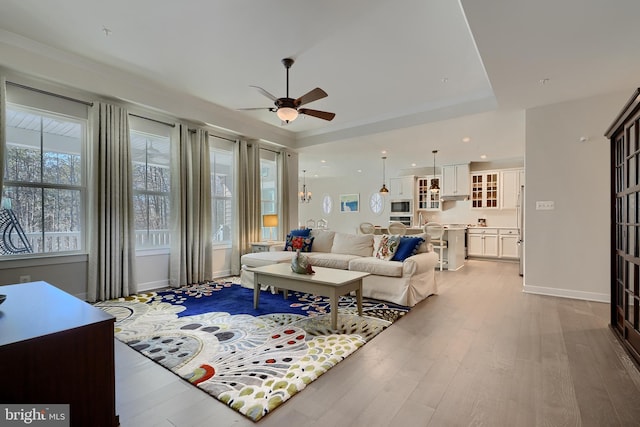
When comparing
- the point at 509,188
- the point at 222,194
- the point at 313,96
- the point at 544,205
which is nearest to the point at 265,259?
the point at 222,194

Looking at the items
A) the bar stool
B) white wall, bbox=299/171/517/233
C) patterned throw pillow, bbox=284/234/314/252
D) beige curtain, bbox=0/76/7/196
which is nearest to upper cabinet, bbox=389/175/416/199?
white wall, bbox=299/171/517/233

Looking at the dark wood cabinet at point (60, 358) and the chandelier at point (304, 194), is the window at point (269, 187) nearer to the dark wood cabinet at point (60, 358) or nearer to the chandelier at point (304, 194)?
the chandelier at point (304, 194)

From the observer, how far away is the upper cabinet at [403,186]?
376 inches

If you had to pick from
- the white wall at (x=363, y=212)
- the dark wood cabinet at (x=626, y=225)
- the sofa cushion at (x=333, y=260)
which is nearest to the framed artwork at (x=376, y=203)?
the white wall at (x=363, y=212)

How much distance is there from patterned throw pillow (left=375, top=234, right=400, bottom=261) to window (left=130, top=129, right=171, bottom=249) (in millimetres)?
3311

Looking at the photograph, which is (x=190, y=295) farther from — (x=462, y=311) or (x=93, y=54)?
(x=462, y=311)

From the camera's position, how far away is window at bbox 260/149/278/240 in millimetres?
6758

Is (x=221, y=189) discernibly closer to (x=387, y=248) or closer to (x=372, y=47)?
(x=387, y=248)

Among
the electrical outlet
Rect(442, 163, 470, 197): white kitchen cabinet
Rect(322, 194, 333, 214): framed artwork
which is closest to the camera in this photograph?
the electrical outlet

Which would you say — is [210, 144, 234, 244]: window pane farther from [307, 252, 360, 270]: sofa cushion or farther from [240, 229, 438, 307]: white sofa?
[307, 252, 360, 270]: sofa cushion

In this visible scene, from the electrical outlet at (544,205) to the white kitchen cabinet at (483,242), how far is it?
379cm

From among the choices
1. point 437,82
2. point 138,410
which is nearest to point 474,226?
point 437,82

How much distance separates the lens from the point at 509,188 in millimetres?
7973

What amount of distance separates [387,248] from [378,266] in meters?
0.40
